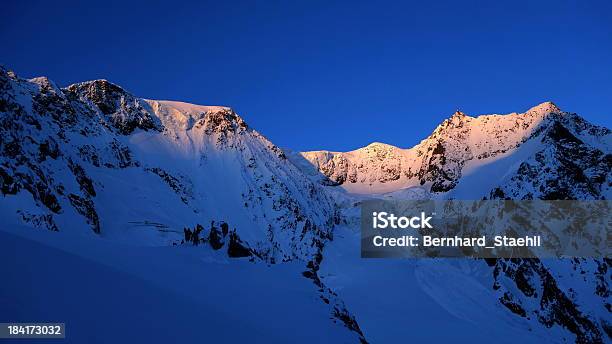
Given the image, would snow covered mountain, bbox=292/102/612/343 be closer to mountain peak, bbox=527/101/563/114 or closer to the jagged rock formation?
mountain peak, bbox=527/101/563/114

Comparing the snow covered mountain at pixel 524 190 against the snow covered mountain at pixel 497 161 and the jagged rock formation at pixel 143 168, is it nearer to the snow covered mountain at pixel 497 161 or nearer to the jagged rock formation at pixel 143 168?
the snow covered mountain at pixel 497 161

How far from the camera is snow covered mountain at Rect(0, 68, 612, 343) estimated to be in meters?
13.3

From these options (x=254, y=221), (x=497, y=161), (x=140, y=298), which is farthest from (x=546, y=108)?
(x=140, y=298)

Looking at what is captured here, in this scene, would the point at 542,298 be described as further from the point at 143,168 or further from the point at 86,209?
the point at 143,168

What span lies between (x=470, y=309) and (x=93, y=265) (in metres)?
72.6

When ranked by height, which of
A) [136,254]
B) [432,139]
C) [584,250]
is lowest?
[584,250]

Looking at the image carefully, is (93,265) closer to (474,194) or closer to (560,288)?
(560,288)

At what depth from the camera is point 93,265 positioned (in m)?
11.0

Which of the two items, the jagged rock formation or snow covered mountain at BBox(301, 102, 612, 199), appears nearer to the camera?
the jagged rock formation

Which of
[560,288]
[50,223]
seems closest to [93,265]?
[50,223]

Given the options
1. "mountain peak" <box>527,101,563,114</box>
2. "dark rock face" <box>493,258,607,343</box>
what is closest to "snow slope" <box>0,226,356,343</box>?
"dark rock face" <box>493,258,607,343</box>

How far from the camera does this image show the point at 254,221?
303 ft

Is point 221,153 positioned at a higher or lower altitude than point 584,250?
higher

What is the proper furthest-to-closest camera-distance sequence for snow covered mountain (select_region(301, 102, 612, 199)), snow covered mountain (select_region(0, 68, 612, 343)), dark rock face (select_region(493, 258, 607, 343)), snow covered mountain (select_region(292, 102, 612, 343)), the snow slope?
snow covered mountain (select_region(301, 102, 612, 199))
snow covered mountain (select_region(292, 102, 612, 343))
dark rock face (select_region(493, 258, 607, 343))
snow covered mountain (select_region(0, 68, 612, 343))
the snow slope
